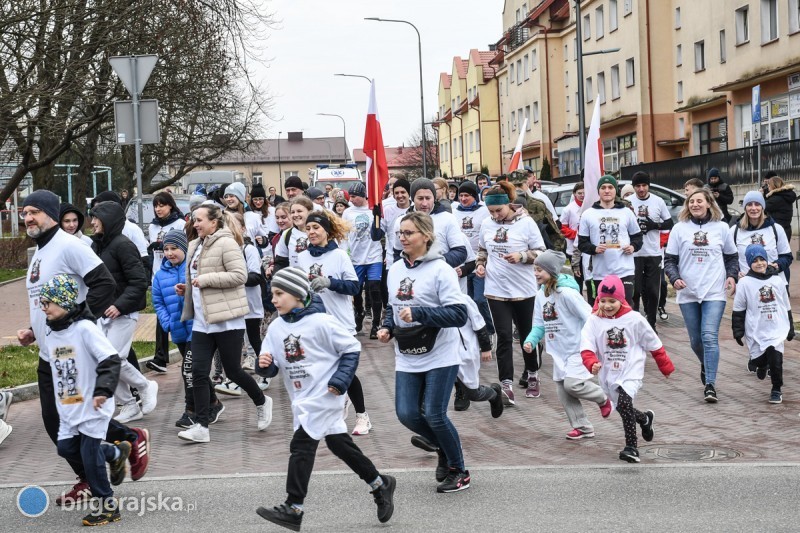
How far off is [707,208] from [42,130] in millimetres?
15409

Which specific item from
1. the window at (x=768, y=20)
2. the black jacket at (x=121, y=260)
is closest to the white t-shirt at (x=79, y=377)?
the black jacket at (x=121, y=260)

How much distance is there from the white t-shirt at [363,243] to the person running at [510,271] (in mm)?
3801

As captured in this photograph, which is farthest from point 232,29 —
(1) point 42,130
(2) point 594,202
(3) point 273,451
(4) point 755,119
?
(3) point 273,451

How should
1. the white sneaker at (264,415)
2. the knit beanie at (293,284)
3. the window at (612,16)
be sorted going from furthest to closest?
the window at (612,16), the white sneaker at (264,415), the knit beanie at (293,284)

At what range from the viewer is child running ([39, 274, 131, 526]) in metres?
6.21

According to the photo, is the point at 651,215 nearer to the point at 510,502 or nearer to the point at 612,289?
the point at 612,289

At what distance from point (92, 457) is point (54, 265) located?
4.73 ft

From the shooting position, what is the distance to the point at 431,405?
667 centimetres

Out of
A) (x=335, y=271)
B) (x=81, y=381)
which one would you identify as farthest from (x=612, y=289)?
(x=81, y=381)

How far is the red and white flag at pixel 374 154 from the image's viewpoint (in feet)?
40.5

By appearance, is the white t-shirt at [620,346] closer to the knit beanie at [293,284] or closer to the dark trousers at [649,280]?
the knit beanie at [293,284]

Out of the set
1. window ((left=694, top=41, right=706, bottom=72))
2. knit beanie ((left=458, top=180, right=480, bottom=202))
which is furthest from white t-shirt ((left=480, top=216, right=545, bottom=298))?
window ((left=694, top=41, right=706, bottom=72))

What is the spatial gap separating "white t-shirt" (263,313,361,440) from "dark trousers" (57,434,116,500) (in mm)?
1151

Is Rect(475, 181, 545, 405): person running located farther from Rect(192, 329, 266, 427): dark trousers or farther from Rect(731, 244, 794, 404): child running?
Rect(192, 329, 266, 427): dark trousers
